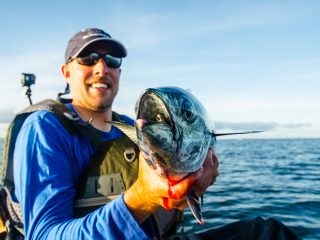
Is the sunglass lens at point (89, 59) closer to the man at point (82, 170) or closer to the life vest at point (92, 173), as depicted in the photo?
the man at point (82, 170)

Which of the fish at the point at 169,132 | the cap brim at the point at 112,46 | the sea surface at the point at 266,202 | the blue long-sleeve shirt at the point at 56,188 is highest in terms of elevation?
the cap brim at the point at 112,46

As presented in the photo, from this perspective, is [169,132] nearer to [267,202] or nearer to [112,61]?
[112,61]

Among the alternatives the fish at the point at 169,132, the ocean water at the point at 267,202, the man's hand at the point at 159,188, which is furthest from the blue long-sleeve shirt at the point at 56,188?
the ocean water at the point at 267,202

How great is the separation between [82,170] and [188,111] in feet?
6.96

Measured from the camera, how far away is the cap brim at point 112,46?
4.49 metres

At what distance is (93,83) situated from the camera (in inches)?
179

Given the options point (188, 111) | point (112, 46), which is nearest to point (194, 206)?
point (188, 111)

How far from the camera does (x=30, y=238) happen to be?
10.3 feet

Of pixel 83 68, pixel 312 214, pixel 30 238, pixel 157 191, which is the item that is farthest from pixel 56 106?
pixel 312 214

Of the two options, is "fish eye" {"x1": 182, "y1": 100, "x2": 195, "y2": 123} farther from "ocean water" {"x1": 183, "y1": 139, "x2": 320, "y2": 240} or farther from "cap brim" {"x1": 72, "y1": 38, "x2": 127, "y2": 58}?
"ocean water" {"x1": 183, "y1": 139, "x2": 320, "y2": 240}

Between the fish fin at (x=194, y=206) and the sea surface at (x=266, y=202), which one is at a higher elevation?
the fish fin at (x=194, y=206)

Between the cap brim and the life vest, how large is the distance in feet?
2.84

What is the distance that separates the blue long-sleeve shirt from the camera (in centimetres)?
264

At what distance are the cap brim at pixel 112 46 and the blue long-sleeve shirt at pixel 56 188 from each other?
1133mm
